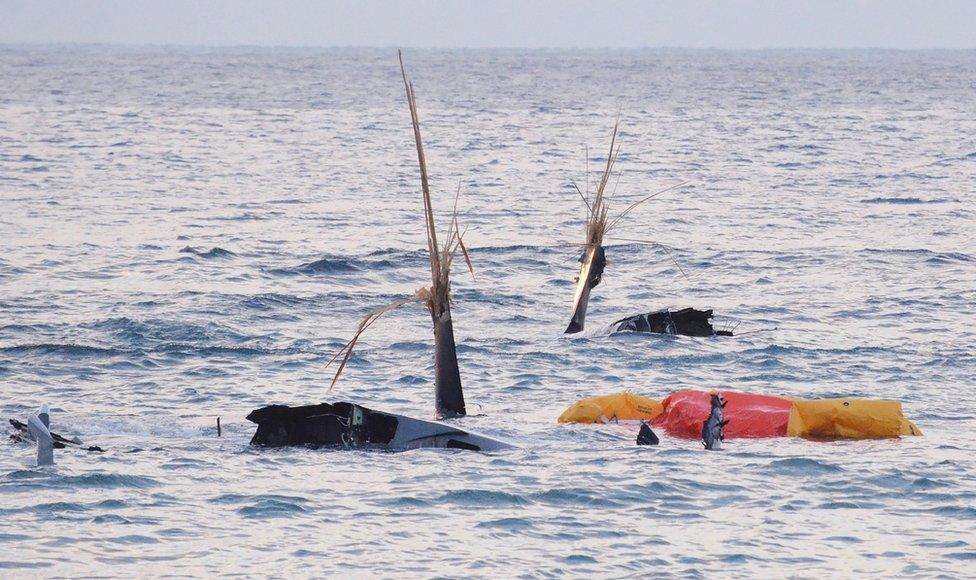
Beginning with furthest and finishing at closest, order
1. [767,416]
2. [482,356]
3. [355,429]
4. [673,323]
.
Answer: [673,323] < [482,356] < [767,416] < [355,429]

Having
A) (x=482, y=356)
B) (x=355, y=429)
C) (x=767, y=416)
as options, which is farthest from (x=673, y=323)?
(x=355, y=429)

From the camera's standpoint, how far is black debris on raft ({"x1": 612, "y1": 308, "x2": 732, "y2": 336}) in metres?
28.6

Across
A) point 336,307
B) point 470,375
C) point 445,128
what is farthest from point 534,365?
point 445,128

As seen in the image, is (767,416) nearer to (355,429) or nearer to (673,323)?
(355,429)

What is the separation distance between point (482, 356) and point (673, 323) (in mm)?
3986

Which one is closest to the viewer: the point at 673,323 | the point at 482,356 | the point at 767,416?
the point at 767,416

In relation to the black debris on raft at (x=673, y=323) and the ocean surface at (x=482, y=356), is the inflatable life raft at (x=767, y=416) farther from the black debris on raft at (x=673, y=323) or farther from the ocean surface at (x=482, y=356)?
the black debris on raft at (x=673, y=323)

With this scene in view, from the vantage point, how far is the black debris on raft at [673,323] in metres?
28.6

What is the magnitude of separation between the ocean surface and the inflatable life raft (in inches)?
14.3

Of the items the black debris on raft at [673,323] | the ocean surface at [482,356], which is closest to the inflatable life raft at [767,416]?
the ocean surface at [482,356]

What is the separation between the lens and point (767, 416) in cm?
2092

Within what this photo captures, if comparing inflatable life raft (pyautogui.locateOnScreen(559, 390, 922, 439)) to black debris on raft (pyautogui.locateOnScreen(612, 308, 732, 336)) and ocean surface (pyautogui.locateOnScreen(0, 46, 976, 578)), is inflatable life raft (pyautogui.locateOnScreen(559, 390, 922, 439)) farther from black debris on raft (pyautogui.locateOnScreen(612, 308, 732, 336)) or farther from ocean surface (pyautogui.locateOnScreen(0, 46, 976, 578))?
black debris on raft (pyautogui.locateOnScreen(612, 308, 732, 336))

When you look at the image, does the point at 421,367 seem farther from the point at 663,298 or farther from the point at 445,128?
the point at 445,128

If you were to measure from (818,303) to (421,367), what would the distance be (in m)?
11.0
